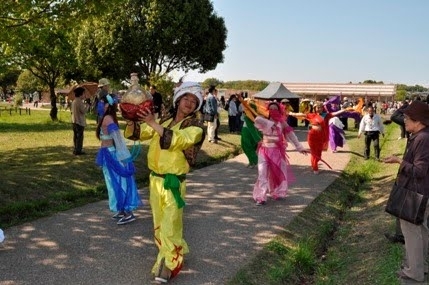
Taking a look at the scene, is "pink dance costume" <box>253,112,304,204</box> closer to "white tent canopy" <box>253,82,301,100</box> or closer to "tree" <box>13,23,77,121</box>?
"white tent canopy" <box>253,82,301,100</box>

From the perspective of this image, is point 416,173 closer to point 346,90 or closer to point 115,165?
point 115,165

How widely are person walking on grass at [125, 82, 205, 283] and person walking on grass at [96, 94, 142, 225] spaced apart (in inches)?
78.5

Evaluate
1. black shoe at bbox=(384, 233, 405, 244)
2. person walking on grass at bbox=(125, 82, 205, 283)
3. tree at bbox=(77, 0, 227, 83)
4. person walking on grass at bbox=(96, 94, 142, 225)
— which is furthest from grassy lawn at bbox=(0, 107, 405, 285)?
tree at bbox=(77, 0, 227, 83)

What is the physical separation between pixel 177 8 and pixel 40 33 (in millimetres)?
13888

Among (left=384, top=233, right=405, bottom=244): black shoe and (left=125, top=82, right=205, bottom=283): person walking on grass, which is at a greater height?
(left=125, top=82, right=205, bottom=283): person walking on grass

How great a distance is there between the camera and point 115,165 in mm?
6781

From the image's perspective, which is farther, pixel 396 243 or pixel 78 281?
pixel 396 243

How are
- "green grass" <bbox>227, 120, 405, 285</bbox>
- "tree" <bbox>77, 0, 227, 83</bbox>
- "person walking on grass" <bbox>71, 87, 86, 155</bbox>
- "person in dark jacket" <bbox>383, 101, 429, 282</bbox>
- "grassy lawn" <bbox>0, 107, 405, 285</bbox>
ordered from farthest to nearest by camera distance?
"tree" <bbox>77, 0, 227, 83</bbox> → "person walking on grass" <bbox>71, 87, 86, 155</bbox> → "grassy lawn" <bbox>0, 107, 405, 285</bbox> → "green grass" <bbox>227, 120, 405, 285</bbox> → "person in dark jacket" <bbox>383, 101, 429, 282</bbox>

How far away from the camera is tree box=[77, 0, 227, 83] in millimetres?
25953

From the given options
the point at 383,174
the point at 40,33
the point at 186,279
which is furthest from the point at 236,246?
the point at 40,33

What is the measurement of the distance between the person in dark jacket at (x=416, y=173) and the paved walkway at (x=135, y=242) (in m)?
1.80

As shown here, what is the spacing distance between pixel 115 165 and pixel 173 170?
233 cm

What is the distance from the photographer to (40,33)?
1288cm

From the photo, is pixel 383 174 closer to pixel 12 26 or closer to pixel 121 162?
pixel 121 162
